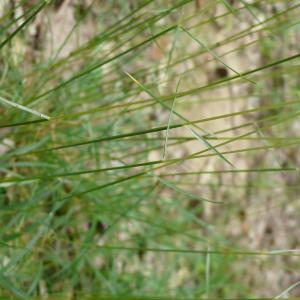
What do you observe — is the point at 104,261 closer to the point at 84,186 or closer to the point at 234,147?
the point at 84,186

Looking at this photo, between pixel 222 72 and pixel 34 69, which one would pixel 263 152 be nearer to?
pixel 222 72

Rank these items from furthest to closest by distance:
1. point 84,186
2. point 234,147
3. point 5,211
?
1. point 234,147
2. point 84,186
3. point 5,211

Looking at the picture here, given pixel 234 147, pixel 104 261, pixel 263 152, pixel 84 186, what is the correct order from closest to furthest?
pixel 84 186
pixel 104 261
pixel 234 147
pixel 263 152

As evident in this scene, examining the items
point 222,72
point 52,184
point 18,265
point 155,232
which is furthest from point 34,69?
point 222,72

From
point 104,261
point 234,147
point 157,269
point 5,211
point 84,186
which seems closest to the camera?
point 5,211

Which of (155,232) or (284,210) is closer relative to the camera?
(155,232)

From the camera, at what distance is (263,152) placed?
6.47 feet

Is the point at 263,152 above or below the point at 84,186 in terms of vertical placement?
above

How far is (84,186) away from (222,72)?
86 cm

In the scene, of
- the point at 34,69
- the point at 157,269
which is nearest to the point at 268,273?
the point at 157,269

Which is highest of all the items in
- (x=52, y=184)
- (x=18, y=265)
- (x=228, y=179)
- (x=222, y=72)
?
(x=222, y=72)

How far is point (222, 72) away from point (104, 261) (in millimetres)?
787

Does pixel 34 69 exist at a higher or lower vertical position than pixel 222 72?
lower

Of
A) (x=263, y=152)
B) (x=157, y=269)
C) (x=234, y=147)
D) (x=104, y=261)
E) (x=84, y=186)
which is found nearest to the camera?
(x=84, y=186)
